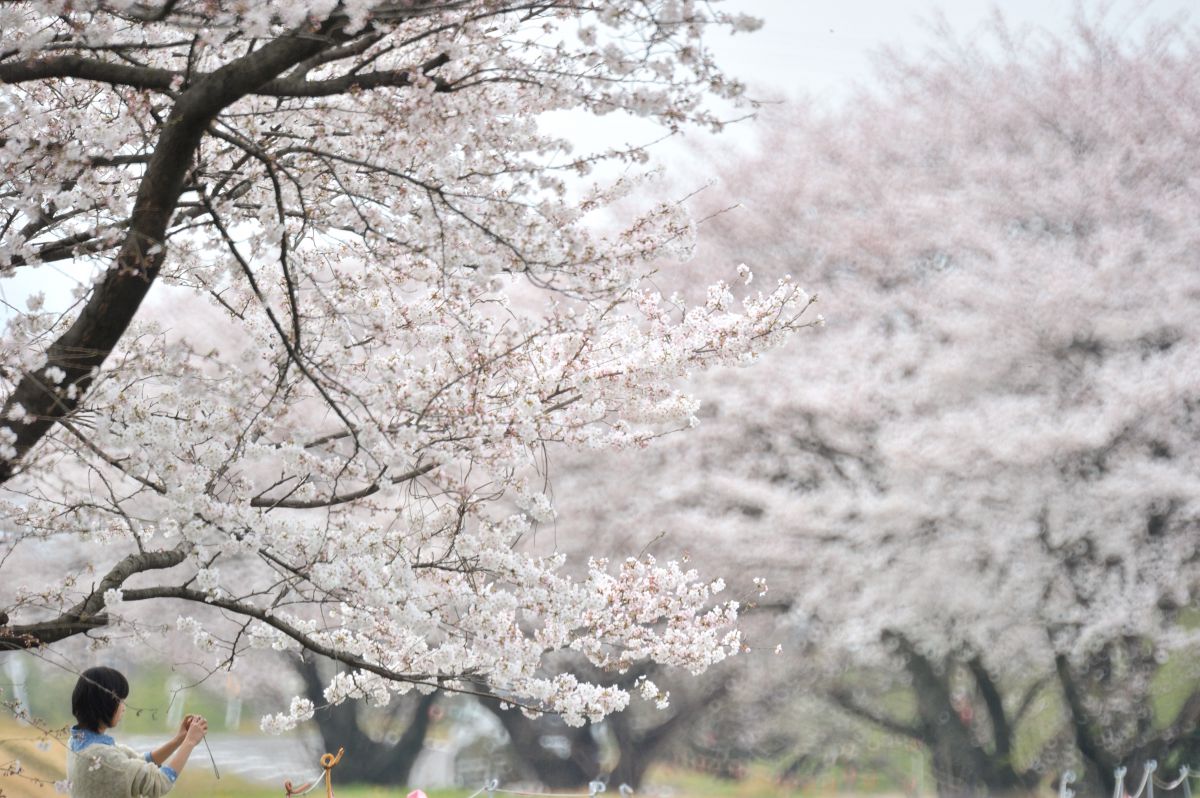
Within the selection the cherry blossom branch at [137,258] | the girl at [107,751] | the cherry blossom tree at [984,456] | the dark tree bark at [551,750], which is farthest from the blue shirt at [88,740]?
the dark tree bark at [551,750]

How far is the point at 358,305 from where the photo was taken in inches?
96.9

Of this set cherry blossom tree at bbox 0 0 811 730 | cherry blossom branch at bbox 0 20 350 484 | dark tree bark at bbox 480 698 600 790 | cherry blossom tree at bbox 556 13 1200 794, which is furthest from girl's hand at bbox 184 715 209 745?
dark tree bark at bbox 480 698 600 790

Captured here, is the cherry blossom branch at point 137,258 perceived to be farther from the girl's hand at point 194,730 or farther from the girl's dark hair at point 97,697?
the girl's hand at point 194,730

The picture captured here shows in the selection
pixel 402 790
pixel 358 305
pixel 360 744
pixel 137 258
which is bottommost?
pixel 402 790

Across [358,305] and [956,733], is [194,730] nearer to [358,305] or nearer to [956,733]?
[358,305]

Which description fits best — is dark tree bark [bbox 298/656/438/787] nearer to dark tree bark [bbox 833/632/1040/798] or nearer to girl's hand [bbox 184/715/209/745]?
dark tree bark [bbox 833/632/1040/798]

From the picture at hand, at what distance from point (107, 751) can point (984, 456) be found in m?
5.09

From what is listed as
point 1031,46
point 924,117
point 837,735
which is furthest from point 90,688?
point 1031,46

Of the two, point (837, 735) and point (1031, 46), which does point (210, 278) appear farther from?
point (1031, 46)

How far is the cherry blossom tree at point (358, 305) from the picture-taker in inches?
70.3

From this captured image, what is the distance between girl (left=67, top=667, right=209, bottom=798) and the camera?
1848mm

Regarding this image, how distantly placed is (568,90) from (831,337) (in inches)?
192

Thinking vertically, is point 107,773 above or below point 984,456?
below

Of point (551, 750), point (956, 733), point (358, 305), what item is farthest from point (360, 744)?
point (358, 305)
